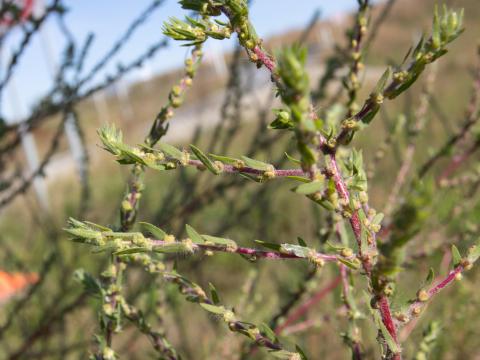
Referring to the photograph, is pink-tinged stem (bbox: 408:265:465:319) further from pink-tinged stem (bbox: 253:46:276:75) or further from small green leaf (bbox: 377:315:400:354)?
pink-tinged stem (bbox: 253:46:276:75)

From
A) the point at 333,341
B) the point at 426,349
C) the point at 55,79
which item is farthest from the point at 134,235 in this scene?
the point at 333,341

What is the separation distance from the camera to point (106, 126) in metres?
0.39

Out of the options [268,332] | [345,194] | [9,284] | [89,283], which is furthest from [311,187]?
[9,284]

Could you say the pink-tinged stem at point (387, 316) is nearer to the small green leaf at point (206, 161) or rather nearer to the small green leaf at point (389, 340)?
the small green leaf at point (389, 340)

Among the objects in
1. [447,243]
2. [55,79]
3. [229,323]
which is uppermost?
[55,79]

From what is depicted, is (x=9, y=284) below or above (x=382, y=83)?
above

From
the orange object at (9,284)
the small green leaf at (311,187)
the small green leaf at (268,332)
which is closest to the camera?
the small green leaf at (311,187)

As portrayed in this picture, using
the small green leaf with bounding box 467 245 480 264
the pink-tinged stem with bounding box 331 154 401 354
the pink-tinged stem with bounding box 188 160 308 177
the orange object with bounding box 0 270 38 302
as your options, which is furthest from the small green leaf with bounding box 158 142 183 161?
the orange object with bounding box 0 270 38 302

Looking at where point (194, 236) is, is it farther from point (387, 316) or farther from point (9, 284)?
point (9, 284)

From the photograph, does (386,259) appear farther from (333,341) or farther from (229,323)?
(333,341)

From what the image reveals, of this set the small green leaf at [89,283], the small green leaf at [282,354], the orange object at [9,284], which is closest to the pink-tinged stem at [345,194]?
the small green leaf at [282,354]

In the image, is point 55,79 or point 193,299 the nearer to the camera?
point 193,299

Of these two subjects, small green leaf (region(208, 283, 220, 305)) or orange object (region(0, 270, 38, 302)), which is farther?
orange object (region(0, 270, 38, 302))

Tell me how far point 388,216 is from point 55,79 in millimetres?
687
